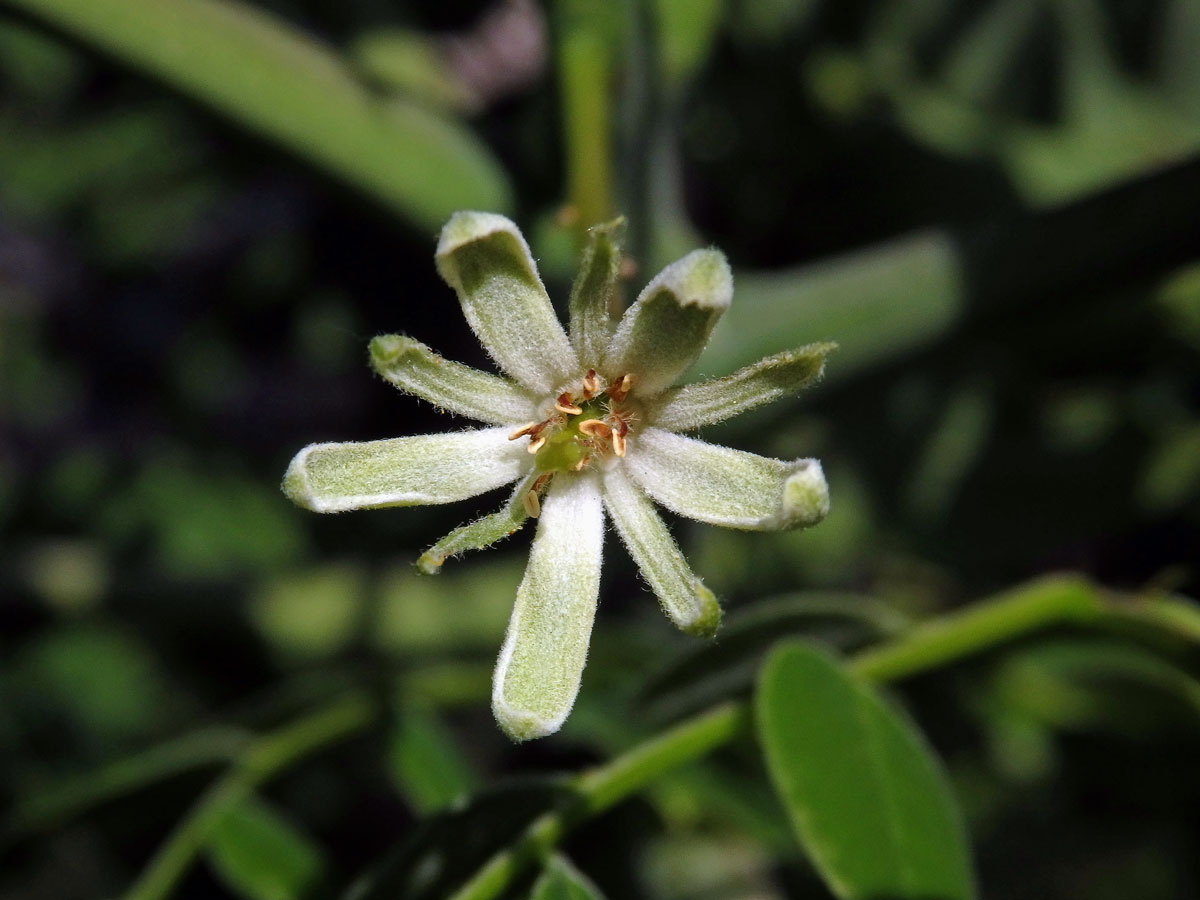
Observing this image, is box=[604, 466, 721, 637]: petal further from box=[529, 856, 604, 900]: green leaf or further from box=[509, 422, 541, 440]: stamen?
box=[529, 856, 604, 900]: green leaf

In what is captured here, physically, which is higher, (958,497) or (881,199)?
(881,199)

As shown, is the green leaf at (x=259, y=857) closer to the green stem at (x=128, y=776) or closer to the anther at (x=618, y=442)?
the green stem at (x=128, y=776)

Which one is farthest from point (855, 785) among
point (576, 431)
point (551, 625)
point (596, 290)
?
point (596, 290)

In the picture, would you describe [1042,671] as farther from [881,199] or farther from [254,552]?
[254,552]

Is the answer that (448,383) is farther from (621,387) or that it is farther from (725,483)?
(725,483)

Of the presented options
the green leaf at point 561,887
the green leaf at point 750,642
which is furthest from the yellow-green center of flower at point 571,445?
the green leaf at point 561,887

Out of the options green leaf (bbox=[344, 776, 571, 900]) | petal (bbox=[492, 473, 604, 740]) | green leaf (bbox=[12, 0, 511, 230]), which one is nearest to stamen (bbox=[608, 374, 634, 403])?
petal (bbox=[492, 473, 604, 740])

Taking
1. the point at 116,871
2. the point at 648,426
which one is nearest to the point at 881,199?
the point at 648,426
